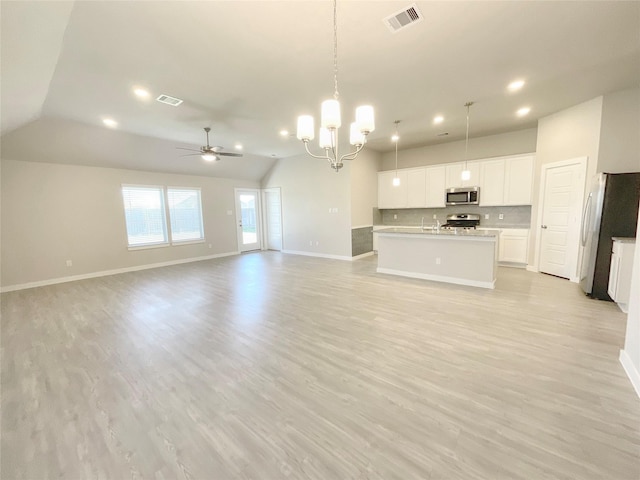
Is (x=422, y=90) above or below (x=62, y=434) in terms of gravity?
above

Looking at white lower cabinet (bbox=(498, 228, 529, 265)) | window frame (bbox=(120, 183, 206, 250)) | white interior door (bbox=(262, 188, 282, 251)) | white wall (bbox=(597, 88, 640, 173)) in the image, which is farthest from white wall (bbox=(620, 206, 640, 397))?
window frame (bbox=(120, 183, 206, 250))

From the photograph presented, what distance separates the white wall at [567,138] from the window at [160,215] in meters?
8.33

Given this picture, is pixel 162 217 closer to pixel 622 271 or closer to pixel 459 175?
pixel 459 175

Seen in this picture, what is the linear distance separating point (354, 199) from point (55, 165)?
6.60m

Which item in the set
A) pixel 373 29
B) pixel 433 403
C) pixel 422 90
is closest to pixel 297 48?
pixel 373 29

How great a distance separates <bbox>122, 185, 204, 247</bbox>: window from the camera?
646 centimetres

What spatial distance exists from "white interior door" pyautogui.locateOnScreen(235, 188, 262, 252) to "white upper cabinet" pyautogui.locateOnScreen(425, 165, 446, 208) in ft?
18.3

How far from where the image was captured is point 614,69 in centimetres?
318

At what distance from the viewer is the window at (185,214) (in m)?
7.14

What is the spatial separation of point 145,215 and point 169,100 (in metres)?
4.03

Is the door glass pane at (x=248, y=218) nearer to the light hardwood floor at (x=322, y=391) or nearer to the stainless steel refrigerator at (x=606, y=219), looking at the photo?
the light hardwood floor at (x=322, y=391)

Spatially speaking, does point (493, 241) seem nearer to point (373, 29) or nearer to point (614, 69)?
point (614, 69)

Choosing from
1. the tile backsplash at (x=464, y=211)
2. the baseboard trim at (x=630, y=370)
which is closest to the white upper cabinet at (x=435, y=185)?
the tile backsplash at (x=464, y=211)

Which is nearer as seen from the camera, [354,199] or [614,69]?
[614,69]
